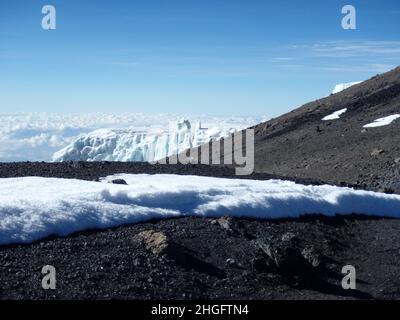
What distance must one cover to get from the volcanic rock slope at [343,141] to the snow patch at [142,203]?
611 centimetres

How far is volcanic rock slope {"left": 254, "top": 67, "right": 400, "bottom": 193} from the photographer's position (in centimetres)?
2456

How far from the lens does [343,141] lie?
31984mm

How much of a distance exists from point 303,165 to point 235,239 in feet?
63.6

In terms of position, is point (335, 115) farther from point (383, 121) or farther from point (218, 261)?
point (218, 261)

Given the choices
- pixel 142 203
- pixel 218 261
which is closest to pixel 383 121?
pixel 142 203

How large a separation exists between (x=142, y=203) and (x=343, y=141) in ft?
75.2

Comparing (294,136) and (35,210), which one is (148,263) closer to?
(35,210)

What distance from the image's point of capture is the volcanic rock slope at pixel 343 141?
80.6 ft

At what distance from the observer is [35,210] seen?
10312 millimetres

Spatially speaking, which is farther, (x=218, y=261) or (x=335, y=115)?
(x=335, y=115)

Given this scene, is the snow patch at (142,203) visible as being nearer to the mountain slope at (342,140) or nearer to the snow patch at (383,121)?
the mountain slope at (342,140)

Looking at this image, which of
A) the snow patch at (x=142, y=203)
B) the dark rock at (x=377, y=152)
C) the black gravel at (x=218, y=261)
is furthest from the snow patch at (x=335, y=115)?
the black gravel at (x=218, y=261)
